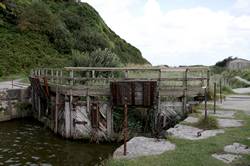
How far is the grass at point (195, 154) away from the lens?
7926 millimetres

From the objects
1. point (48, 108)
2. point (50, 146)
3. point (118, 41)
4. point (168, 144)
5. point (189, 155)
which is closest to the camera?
point (189, 155)

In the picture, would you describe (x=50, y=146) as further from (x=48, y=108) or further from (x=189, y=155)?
(x=189, y=155)

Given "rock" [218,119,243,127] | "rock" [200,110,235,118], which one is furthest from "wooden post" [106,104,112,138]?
"rock" [218,119,243,127]

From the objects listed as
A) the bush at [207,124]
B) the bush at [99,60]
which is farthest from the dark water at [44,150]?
the bush at [99,60]

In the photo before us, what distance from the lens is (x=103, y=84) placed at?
54.1 ft

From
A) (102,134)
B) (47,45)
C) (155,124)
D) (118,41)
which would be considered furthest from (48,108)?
(118,41)

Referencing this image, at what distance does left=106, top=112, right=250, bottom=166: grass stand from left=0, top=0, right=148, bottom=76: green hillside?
32.9 m

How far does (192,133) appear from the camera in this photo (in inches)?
422

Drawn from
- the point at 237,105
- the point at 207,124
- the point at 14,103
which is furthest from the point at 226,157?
the point at 14,103

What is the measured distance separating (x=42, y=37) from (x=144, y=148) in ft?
143

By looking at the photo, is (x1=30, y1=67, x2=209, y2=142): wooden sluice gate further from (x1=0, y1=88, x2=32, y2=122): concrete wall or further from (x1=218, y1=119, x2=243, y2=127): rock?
(x1=0, y1=88, x2=32, y2=122): concrete wall

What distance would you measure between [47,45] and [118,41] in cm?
1953

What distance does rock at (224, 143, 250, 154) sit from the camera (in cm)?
886

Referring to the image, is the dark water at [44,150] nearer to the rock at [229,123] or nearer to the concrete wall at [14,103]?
the concrete wall at [14,103]
